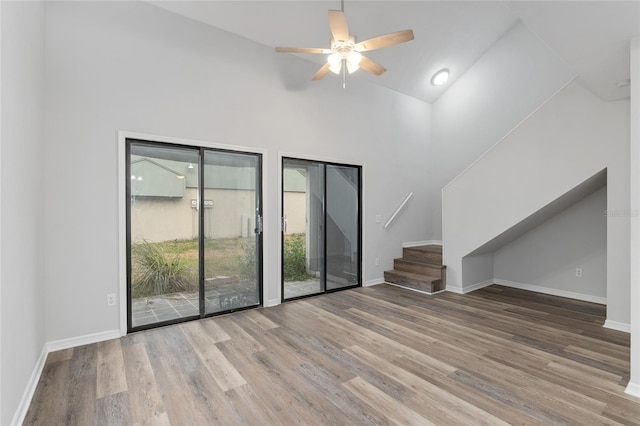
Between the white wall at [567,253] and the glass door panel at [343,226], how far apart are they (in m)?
2.67

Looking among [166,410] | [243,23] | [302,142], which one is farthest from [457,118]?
Answer: [166,410]

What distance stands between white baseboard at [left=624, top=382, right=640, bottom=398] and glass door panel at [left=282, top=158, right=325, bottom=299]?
345 cm

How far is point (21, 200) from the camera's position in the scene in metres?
2.15

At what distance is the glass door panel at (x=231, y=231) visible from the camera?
12.8ft

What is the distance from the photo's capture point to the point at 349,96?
521 centimetres

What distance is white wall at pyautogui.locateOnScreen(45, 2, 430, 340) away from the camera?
9.76ft

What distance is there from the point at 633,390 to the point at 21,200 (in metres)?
4.54

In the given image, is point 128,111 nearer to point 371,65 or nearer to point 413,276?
point 371,65

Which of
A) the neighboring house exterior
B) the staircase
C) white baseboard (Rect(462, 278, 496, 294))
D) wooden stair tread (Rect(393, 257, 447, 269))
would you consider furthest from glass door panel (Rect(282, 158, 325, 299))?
white baseboard (Rect(462, 278, 496, 294))

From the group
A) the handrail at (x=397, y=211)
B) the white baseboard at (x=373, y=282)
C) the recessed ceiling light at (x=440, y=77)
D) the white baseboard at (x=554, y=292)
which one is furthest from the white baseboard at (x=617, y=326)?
the recessed ceiling light at (x=440, y=77)

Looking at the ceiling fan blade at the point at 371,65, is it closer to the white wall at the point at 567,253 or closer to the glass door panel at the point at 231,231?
the glass door panel at the point at 231,231

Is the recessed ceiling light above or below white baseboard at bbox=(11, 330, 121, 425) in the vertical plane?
above

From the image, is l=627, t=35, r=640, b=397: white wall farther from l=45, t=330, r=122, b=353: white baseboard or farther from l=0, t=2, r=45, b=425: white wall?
l=45, t=330, r=122, b=353: white baseboard

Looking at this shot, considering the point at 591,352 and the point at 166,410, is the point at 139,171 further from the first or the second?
the point at 591,352
